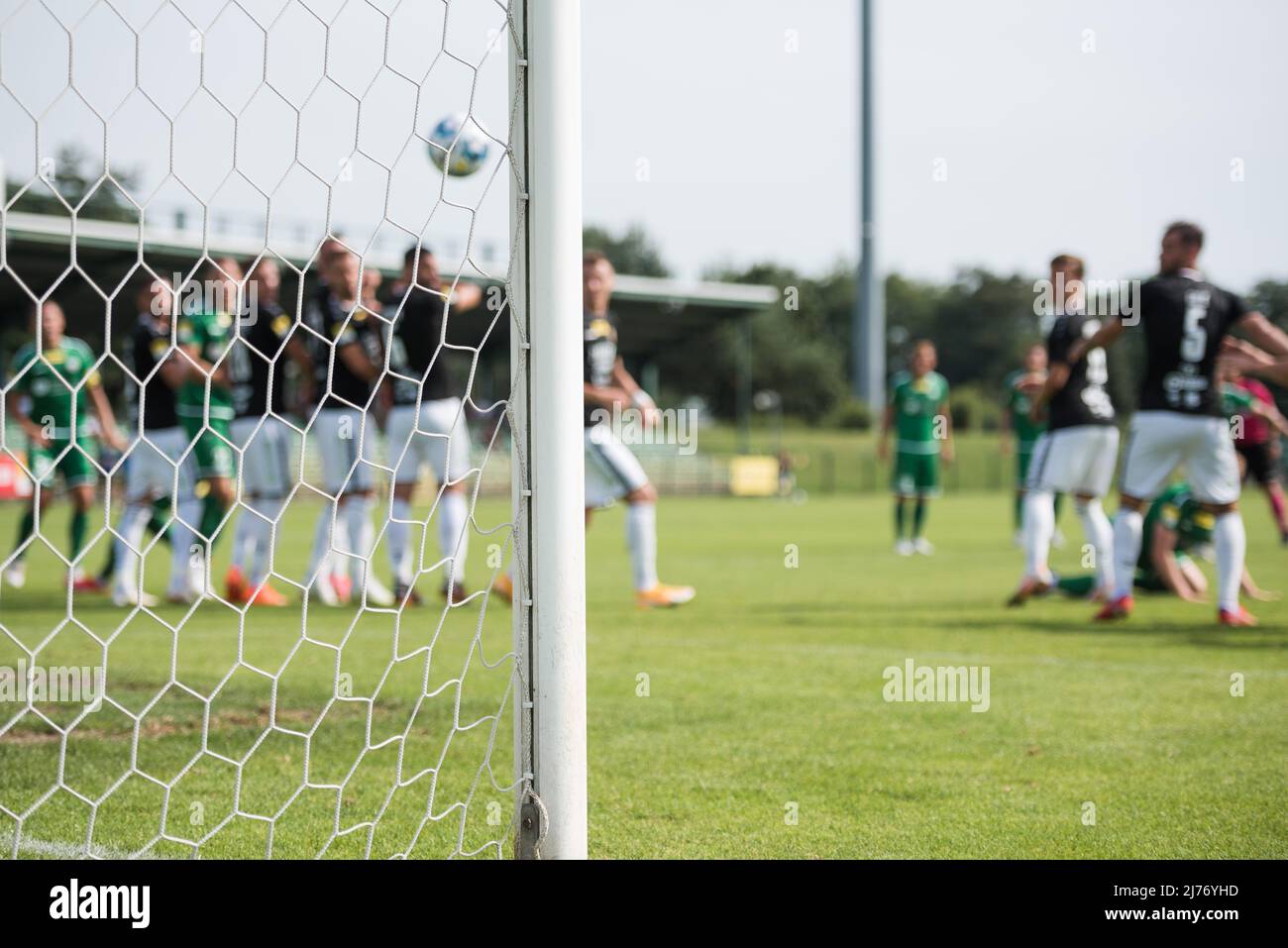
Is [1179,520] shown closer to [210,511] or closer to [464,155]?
[464,155]

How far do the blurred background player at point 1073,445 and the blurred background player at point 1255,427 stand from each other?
266 cm

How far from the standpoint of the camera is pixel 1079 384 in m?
8.19

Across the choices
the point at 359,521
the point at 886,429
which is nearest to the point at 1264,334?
the point at 359,521

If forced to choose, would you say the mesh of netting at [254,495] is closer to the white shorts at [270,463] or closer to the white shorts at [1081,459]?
the white shorts at [270,463]

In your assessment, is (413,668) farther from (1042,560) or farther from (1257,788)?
(1042,560)

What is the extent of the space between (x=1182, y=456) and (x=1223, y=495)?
0.32 m

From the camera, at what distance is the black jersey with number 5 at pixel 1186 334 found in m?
7.08

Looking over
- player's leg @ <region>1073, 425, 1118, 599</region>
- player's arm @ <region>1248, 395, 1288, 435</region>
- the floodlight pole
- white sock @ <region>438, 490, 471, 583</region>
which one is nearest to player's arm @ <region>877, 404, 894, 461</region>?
player's arm @ <region>1248, 395, 1288, 435</region>

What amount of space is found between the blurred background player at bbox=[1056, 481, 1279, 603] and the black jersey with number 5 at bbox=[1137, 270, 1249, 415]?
185cm

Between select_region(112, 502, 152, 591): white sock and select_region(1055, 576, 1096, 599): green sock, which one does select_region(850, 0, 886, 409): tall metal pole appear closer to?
select_region(1055, 576, 1096, 599): green sock

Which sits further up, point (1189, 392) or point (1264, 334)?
point (1264, 334)

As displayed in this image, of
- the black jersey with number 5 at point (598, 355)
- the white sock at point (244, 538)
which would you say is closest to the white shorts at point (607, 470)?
the black jersey with number 5 at point (598, 355)

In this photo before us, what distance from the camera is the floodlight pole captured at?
9.12 ft
